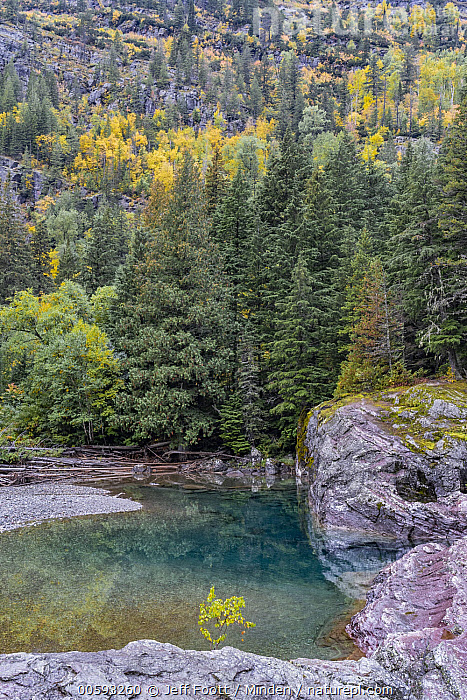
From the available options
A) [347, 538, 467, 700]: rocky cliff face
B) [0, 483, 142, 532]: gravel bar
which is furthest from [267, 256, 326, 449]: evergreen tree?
[347, 538, 467, 700]: rocky cliff face

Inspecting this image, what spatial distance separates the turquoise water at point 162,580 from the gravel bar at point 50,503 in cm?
85

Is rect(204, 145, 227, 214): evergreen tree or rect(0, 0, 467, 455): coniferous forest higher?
rect(204, 145, 227, 214): evergreen tree

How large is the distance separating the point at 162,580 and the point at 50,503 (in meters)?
9.30

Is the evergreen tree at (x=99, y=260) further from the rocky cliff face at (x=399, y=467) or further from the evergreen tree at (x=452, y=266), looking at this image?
the evergreen tree at (x=452, y=266)

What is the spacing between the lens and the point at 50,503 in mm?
18734

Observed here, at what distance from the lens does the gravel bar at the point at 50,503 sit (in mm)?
16622

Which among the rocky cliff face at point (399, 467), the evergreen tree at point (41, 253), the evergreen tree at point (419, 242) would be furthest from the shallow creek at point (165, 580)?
the evergreen tree at point (41, 253)

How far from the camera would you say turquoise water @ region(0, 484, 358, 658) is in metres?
8.33

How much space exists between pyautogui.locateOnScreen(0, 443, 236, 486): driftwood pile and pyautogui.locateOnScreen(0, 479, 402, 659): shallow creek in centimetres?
835

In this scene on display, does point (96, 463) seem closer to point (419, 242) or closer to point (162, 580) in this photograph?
point (162, 580)

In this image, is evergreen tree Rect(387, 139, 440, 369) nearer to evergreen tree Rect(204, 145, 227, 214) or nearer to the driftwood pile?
the driftwood pile

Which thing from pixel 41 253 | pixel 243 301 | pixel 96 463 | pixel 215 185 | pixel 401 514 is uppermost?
pixel 215 185

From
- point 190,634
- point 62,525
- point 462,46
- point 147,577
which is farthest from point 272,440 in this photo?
point 462,46

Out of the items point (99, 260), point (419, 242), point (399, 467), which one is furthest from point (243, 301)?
point (399, 467)
